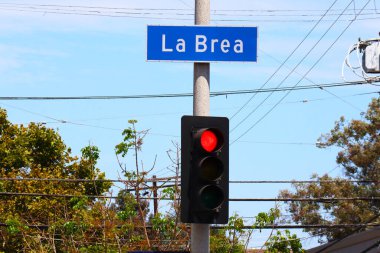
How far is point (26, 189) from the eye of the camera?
3641 centimetres

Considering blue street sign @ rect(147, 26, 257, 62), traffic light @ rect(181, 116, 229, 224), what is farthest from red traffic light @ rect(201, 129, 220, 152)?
blue street sign @ rect(147, 26, 257, 62)

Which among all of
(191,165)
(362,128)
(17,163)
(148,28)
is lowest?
(191,165)

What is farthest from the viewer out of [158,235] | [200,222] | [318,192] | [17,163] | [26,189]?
[318,192]

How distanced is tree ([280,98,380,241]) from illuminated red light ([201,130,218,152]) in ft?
125

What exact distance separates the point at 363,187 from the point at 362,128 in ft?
10.5

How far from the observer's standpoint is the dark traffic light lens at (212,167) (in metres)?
9.09

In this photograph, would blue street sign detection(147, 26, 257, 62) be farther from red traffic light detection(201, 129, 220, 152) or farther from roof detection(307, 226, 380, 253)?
roof detection(307, 226, 380, 253)

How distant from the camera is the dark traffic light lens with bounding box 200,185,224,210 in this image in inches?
355

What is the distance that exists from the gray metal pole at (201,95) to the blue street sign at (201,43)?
16cm

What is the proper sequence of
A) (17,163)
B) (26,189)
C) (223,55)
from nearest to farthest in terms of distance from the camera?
(223,55), (26,189), (17,163)

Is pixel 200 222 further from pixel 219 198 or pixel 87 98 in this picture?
pixel 87 98

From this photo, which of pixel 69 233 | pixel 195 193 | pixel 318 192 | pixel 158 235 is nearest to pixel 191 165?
pixel 195 193

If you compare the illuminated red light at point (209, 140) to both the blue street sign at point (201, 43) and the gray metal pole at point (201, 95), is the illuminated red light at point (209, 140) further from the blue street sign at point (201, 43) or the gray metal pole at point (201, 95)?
the blue street sign at point (201, 43)

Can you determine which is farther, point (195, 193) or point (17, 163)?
point (17, 163)
